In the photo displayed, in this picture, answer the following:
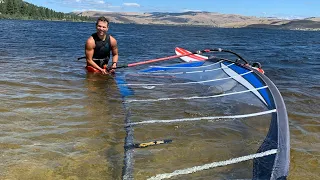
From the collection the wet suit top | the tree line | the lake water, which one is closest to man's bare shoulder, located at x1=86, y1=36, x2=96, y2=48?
the wet suit top

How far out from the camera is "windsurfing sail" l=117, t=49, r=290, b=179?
10.8ft

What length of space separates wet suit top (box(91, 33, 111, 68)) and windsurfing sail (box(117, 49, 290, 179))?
3.36 feet

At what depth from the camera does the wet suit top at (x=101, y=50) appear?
28.5 ft

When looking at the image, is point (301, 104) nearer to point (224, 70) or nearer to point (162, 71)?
point (224, 70)

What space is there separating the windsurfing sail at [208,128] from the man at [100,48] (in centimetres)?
98

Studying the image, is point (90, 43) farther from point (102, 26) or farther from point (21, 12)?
point (21, 12)

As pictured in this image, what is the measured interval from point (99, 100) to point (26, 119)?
5.71ft

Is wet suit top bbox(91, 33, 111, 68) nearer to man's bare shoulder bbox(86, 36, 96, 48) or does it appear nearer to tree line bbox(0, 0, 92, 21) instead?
man's bare shoulder bbox(86, 36, 96, 48)

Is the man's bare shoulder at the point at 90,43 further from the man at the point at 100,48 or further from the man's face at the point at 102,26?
the man's face at the point at 102,26

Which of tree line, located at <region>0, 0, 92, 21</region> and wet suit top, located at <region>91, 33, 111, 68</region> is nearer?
wet suit top, located at <region>91, 33, 111, 68</region>

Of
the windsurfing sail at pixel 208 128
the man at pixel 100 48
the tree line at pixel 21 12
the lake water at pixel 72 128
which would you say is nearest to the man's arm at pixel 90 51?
the man at pixel 100 48

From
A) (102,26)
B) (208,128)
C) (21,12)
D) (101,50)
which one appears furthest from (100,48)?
(21,12)

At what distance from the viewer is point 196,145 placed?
13.6 ft

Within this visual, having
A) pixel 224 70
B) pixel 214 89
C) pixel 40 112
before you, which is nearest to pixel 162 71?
pixel 224 70
